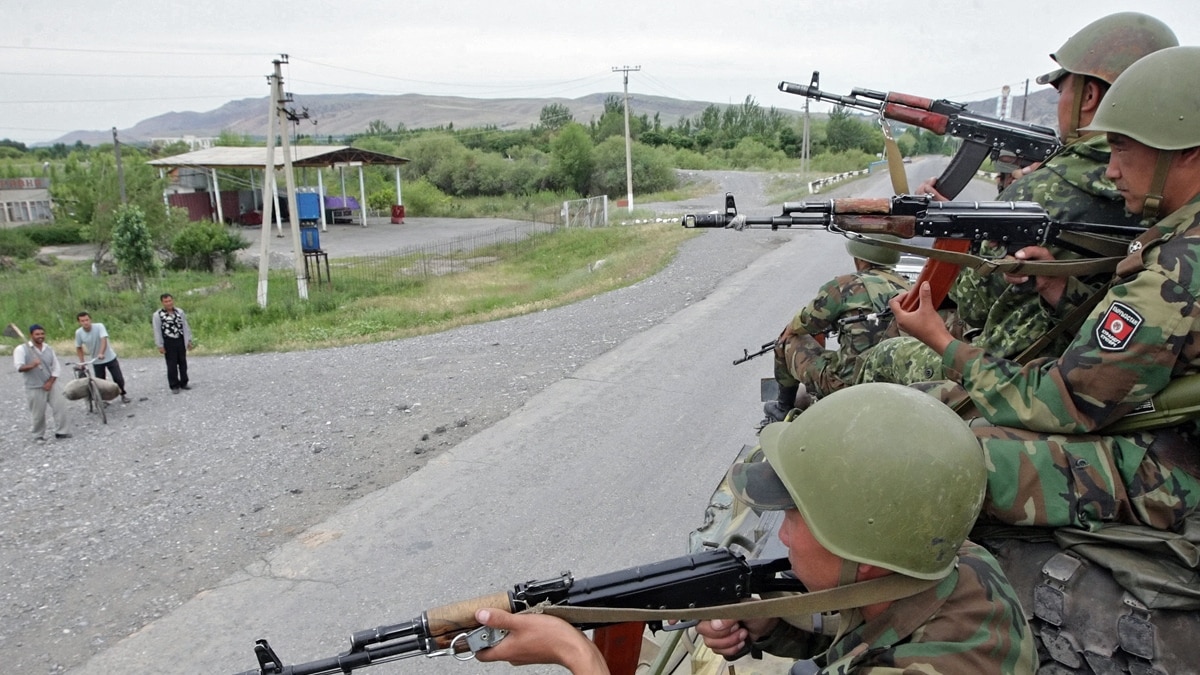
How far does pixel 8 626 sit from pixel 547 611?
198 inches

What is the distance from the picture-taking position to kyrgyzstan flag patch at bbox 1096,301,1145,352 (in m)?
2.14

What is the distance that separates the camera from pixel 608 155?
58.8 m

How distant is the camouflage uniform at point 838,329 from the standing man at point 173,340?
32.7 feet

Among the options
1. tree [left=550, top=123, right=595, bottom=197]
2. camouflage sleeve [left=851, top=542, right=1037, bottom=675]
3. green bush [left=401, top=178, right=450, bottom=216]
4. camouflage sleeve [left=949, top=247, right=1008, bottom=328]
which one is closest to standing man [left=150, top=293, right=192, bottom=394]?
camouflage sleeve [left=949, top=247, right=1008, bottom=328]

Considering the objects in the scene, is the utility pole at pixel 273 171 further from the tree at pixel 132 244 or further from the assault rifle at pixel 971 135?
the assault rifle at pixel 971 135

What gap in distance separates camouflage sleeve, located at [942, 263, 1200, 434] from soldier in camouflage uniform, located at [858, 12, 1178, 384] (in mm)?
446

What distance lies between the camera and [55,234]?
49594mm

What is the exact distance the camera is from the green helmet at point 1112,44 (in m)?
2.92

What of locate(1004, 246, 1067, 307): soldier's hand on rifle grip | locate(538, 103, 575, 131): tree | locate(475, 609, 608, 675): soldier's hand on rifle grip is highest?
locate(538, 103, 575, 131): tree

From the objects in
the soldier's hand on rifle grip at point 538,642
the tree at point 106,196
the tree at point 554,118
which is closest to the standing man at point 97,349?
the soldier's hand on rifle grip at point 538,642

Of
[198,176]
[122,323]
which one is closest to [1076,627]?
[122,323]

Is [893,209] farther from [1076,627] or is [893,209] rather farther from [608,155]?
[608,155]

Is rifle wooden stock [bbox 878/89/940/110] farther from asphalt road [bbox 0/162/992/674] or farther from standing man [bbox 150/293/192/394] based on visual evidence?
standing man [bbox 150/293/192/394]

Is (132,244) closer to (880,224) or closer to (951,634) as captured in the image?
(880,224)
